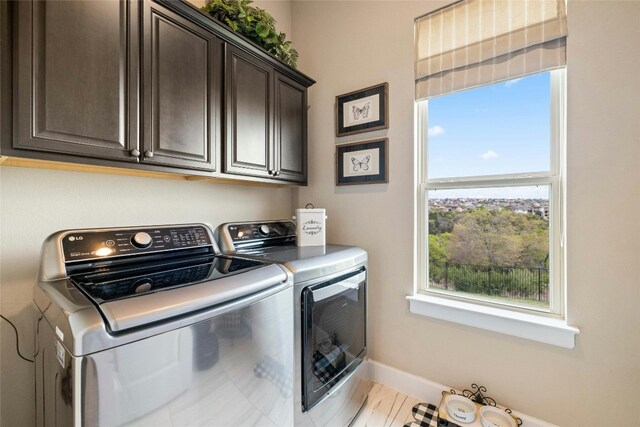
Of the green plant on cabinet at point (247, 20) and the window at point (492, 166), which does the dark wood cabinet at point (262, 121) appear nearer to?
the green plant on cabinet at point (247, 20)

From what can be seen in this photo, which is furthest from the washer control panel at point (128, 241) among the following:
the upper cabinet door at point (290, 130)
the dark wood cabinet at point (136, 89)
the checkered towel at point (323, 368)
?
the checkered towel at point (323, 368)

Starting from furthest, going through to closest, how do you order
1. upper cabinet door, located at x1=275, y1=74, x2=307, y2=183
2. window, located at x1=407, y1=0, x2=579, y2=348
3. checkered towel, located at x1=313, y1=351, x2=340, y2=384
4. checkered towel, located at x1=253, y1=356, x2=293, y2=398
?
upper cabinet door, located at x1=275, y1=74, x2=307, y2=183 → window, located at x1=407, y1=0, x2=579, y2=348 → checkered towel, located at x1=313, y1=351, x2=340, y2=384 → checkered towel, located at x1=253, y1=356, x2=293, y2=398

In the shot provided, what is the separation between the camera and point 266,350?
104 centimetres

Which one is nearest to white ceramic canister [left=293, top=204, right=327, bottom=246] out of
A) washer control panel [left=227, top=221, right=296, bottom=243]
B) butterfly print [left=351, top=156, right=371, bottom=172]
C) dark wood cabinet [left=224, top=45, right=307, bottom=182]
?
washer control panel [left=227, top=221, right=296, bottom=243]

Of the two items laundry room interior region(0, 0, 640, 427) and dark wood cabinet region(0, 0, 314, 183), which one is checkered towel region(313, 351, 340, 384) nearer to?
laundry room interior region(0, 0, 640, 427)

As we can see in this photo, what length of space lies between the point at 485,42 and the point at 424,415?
2.24 m

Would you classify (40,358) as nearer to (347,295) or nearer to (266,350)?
(266,350)

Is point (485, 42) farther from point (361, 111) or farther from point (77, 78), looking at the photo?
point (77, 78)

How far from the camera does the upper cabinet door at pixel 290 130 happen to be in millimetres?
1833

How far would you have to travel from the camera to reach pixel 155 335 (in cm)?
73

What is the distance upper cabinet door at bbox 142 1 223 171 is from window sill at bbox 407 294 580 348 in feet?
5.18

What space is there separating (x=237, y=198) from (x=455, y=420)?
6.27 feet

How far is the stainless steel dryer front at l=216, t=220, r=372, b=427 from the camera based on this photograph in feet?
4.05

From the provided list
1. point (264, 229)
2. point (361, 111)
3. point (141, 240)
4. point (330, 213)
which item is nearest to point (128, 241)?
point (141, 240)
